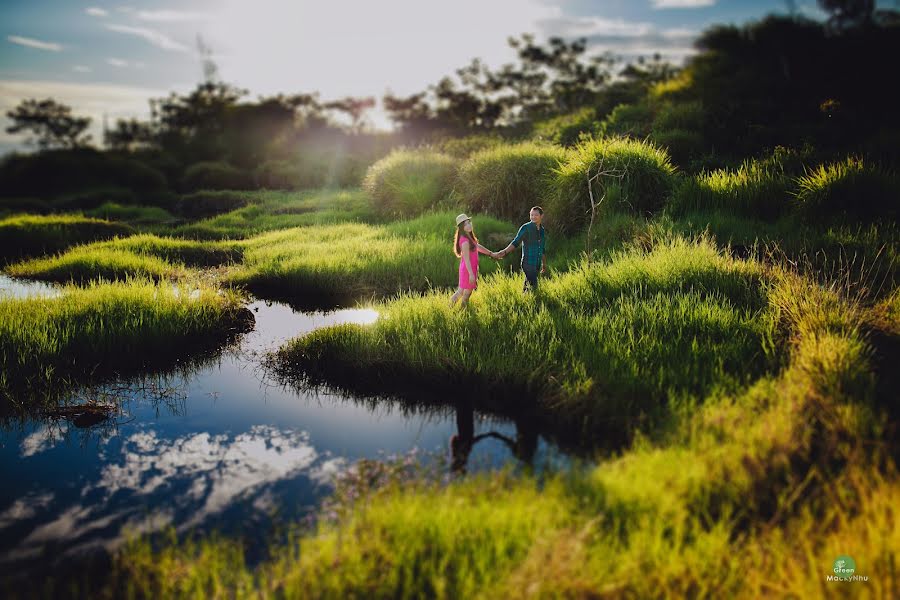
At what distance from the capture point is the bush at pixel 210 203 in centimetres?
2453

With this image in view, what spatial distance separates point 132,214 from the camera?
22.1m

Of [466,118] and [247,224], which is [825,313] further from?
[466,118]

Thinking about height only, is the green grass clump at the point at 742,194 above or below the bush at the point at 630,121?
below

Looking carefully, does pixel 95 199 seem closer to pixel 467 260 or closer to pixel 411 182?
pixel 411 182

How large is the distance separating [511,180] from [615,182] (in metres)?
3.01

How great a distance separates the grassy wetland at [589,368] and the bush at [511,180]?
76mm

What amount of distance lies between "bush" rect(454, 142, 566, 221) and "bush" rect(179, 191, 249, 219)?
14.1 metres

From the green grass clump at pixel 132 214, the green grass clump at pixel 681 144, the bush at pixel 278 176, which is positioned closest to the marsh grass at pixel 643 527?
the green grass clump at pixel 681 144

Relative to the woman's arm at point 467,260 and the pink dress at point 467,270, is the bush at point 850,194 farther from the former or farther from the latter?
the woman's arm at point 467,260

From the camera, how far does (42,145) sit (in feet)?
145

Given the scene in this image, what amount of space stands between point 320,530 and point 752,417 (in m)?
3.21

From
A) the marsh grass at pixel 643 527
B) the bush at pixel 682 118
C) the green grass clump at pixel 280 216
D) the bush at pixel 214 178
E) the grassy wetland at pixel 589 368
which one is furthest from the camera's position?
the bush at pixel 214 178

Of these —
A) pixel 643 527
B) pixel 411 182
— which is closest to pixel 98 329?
pixel 643 527

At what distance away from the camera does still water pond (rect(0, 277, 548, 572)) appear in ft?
12.3
